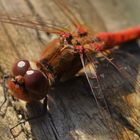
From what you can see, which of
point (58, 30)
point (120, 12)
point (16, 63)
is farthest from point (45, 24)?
point (120, 12)

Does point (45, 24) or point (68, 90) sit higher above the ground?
point (45, 24)

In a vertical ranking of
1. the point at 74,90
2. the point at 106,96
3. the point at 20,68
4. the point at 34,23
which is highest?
the point at 34,23

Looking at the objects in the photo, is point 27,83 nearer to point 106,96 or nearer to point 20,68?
point 20,68

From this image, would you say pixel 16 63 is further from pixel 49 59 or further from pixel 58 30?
pixel 58 30

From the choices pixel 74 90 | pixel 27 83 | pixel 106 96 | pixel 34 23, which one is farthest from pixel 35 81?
pixel 34 23

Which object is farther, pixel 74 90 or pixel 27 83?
pixel 74 90

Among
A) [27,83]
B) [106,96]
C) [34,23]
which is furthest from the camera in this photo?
[34,23]

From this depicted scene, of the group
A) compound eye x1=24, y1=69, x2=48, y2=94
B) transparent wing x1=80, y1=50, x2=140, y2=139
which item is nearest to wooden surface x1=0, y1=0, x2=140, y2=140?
transparent wing x1=80, y1=50, x2=140, y2=139

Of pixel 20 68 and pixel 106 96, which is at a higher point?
pixel 20 68
